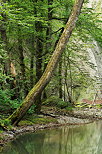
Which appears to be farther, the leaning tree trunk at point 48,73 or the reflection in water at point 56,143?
the leaning tree trunk at point 48,73

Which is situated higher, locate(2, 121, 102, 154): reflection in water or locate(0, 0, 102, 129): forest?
locate(0, 0, 102, 129): forest

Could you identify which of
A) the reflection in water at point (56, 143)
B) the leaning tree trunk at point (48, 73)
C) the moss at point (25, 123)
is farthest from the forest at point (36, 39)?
the reflection in water at point (56, 143)

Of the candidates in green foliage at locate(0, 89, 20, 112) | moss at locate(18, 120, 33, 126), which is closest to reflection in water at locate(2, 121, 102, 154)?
moss at locate(18, 120, 33, 126)

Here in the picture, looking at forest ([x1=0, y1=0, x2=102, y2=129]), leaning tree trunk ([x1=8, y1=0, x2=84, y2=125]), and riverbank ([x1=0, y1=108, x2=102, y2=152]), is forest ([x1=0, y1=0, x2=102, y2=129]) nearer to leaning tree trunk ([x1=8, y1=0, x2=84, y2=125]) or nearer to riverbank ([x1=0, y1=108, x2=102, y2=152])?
leaning tree trunk ([x1=8, y1=0, x2=84, y2=125])

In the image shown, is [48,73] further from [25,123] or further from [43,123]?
[43,123]

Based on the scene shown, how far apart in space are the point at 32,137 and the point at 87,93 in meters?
13.1

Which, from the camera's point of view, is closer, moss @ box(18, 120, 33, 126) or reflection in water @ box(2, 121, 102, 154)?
reflection in water @ box(2, 121, 102, 154)

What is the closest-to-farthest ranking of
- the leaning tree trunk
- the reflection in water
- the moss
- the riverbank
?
the reflection in water → the riverbank → the leaning tree trunk → the moss

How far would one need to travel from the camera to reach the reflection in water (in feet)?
18.5

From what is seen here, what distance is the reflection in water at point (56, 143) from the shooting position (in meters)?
5.63

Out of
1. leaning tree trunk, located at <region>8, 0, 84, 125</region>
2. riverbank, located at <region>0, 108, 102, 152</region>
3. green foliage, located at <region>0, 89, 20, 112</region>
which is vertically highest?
leaning tree trunk, located at <region>8, 0, 84, 125</region>

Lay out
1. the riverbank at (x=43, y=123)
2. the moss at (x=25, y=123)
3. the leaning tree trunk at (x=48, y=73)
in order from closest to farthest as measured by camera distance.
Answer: the riverbank at (x=43, y=123) < the leaning tree trunk at (x=48, y=73) < the moss at (x=25, y=123)

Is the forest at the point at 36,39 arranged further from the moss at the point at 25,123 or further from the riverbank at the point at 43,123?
the moss at the point at 25,123

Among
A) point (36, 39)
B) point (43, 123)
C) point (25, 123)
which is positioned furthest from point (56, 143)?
point (36, 39)
